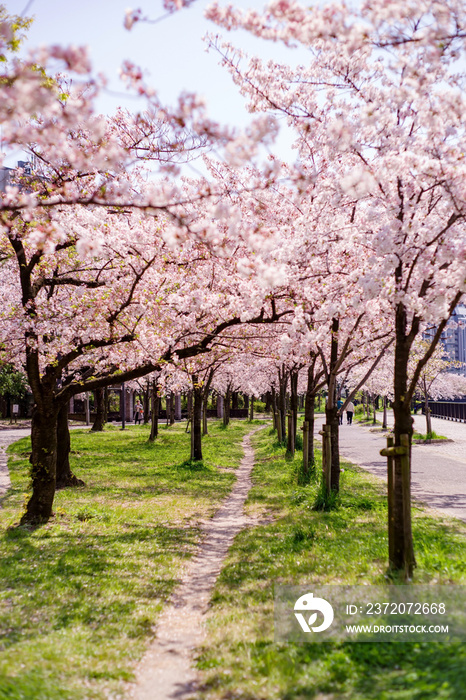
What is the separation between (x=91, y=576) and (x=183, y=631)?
87.1 inches

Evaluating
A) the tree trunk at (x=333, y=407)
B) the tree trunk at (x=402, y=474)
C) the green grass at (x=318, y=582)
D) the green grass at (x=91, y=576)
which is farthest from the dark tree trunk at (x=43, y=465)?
the tree trunk at (x=402, y=474)

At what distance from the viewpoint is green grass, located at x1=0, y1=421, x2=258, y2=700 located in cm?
476

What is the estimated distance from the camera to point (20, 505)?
1308cm

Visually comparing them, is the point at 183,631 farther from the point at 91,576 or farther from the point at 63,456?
A: the point at 63,456

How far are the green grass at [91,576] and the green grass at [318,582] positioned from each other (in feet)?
2.85

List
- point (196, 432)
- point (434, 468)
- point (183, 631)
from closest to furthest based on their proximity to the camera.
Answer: point (183, 631), point (434, 468), point (196, 432)

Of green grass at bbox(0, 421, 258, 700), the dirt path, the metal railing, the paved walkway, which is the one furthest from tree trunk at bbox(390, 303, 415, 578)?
the metal railing

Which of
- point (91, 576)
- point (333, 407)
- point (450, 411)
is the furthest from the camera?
point (450, 411)

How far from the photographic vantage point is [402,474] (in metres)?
6.62

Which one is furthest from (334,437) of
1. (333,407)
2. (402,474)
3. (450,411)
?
(450,411)

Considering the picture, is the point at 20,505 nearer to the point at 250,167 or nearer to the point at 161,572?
the point at 161,572

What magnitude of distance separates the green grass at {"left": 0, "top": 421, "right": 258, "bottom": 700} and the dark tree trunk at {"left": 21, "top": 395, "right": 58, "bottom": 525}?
0.38m

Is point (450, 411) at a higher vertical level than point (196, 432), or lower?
lower

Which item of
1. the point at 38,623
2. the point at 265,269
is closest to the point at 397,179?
the point at 265,269
